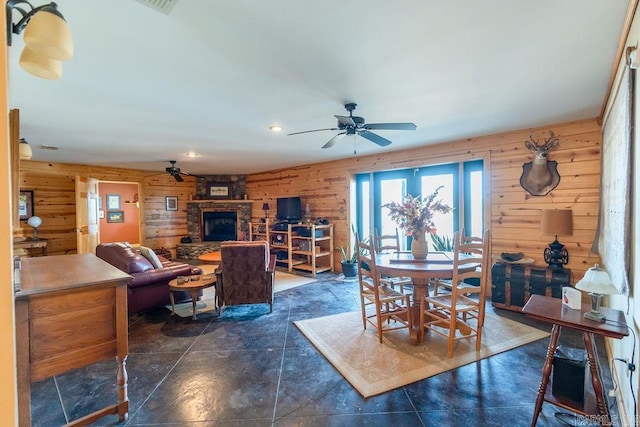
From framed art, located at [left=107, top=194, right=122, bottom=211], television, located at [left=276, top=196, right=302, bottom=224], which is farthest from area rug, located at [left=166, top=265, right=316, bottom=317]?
framed art, located at [left=107, top=194, right=122, bottom=211]

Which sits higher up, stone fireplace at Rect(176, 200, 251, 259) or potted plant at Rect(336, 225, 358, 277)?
stone fireplace at Rect(176, 200, 251, 259)

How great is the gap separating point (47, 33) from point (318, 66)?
147 centimetres

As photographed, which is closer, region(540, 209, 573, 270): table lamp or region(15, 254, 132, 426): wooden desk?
region(15, 254, 132, 426): wooden desk

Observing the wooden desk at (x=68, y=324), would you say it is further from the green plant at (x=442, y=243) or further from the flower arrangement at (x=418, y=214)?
the green plant at (x=442, y=243)

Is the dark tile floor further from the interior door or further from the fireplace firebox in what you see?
the fireplace firebox

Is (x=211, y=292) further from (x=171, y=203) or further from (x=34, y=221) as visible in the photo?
(x=171, y=203)

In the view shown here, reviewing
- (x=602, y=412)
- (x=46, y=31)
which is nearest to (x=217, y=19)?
(x=46, y=31)

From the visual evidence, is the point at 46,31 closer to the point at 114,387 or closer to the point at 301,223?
the point at 114,387

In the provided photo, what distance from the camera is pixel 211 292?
4.72m

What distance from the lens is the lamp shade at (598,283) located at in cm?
162

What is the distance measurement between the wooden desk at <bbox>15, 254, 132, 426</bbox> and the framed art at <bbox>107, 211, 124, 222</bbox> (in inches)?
271

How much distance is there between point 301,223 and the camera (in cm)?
650

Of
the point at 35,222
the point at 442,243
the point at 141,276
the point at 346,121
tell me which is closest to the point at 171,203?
the point at 35,222

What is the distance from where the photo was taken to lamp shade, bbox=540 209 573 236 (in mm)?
3324
